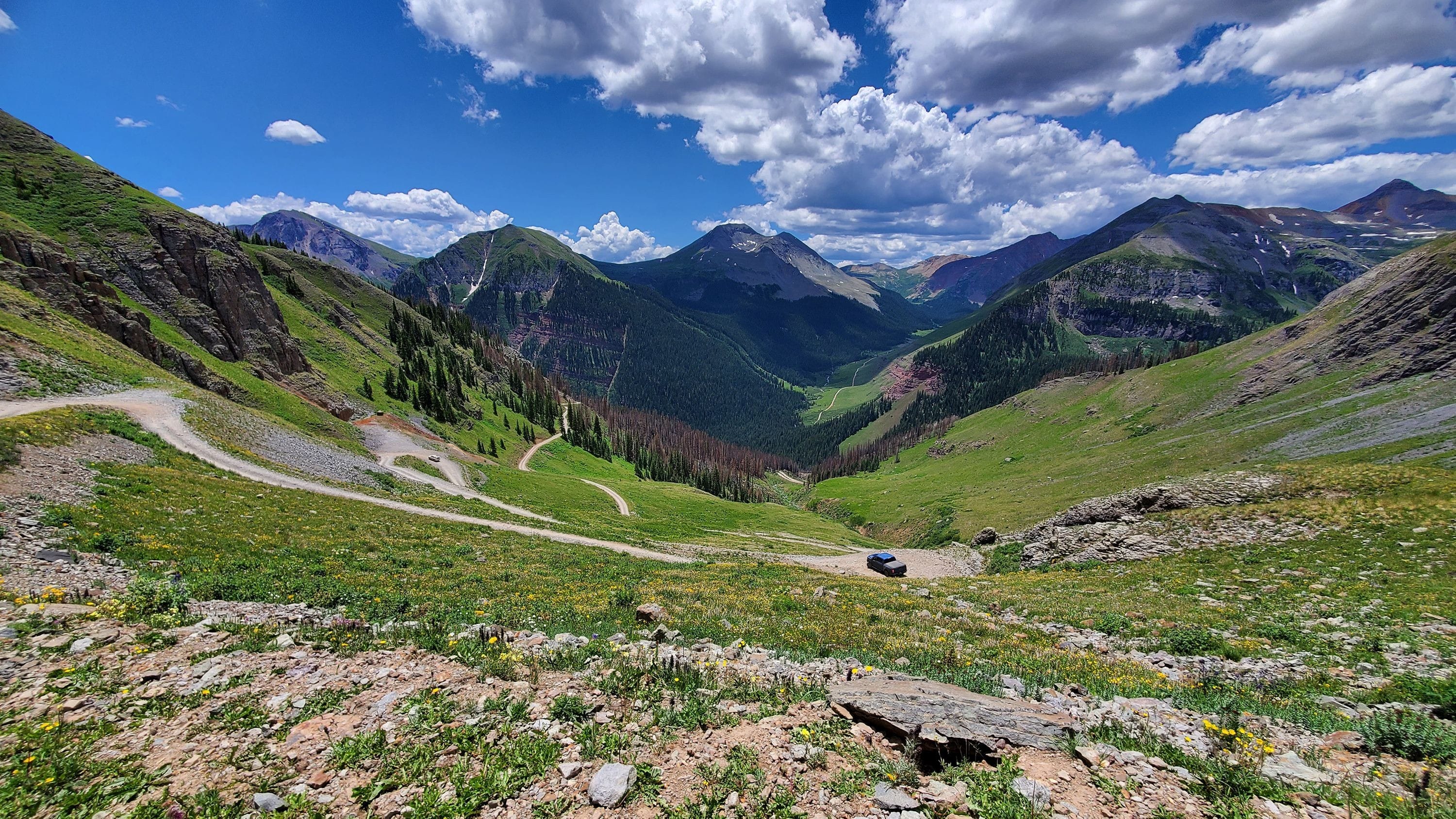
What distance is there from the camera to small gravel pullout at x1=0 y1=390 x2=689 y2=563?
28.2 meters

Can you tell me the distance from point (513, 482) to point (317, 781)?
56520 millimetres

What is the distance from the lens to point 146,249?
56.9 meters

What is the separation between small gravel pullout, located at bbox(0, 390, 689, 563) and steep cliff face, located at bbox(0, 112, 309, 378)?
27724mm

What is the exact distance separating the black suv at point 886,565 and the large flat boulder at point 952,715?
3182cm

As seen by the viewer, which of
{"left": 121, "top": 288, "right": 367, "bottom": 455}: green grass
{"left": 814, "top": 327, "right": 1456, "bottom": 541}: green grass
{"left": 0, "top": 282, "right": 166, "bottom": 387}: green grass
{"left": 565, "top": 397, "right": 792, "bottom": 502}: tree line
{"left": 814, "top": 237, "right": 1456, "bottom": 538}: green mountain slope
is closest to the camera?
{"left": 0, "top": 282, "right": 166, "bottom": 387}: green grass

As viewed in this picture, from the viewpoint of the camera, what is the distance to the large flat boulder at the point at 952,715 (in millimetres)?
7395

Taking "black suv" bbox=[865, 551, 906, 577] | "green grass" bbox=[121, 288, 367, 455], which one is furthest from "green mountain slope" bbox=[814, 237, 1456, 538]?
"green grass" bbox=[121, 288, 367, 455]

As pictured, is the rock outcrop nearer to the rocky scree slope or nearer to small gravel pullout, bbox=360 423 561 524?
small gravel pullout, bbox=360 423 561 524

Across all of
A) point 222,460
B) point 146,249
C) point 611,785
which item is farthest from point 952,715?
point 146,249

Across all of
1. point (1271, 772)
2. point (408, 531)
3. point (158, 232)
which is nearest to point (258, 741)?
point (1271, 772)

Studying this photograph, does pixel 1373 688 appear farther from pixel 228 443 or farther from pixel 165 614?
pixel 228 443

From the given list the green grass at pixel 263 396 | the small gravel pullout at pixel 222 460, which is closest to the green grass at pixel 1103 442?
the small gravel pullout at pixel 222 460

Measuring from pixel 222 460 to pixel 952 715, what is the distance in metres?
39.9

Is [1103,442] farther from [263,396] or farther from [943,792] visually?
[263,396]
